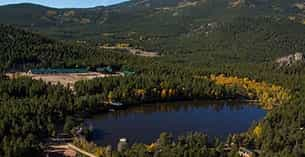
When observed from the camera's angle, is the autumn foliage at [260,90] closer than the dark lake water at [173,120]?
No

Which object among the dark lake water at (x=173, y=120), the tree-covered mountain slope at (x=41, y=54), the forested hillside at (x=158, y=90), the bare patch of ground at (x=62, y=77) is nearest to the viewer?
the forested hillside at (x=158, y=90)

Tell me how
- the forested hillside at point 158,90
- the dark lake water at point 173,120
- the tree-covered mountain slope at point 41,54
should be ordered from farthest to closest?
the tree-covered mountain slope at point 41,54, the dark lake water at point 173,120, the forested hillside at point 158,90

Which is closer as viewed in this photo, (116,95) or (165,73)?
(116,95)

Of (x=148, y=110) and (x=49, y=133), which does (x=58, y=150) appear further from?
(x=148, y=110)

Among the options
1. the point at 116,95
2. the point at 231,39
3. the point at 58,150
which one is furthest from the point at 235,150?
the point at 231,39

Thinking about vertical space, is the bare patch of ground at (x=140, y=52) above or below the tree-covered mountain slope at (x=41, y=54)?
below

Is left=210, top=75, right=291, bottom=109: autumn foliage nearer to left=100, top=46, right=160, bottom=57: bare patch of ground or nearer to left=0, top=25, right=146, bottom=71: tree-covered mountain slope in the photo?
left=0, top=25, right=146, bottom=71: tree-covered mountain slope

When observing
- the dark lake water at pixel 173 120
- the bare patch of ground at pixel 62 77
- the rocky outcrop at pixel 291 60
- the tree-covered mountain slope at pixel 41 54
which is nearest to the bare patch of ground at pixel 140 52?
the tree-covered mountain slope at pixel 41 54

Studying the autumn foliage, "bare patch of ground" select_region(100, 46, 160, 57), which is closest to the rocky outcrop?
the autumn foliage

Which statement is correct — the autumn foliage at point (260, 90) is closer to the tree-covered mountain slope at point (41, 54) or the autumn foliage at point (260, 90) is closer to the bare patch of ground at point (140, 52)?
the tree-covered mountain slope at point (41, 54)
